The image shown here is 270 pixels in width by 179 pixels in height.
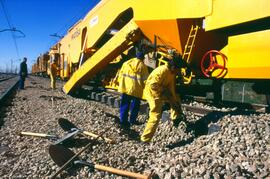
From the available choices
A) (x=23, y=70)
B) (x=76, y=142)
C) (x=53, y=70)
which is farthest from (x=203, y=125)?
(x=23, y=70)

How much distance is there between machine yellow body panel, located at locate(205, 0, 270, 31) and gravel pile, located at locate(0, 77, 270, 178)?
1.56m

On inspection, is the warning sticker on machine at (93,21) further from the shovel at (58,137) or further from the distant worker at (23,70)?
the distant worker at (23,70)

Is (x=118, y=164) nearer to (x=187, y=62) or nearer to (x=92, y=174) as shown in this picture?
(x=92, y=174)

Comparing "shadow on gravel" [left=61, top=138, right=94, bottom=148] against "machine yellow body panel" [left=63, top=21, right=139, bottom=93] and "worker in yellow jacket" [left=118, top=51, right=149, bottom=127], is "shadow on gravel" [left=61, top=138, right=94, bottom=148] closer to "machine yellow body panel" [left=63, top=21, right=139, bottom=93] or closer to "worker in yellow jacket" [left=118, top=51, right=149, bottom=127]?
"worker in yellow jacket" [left=118, top=51, right=149, bottom=127]

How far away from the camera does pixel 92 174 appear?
4371 mm

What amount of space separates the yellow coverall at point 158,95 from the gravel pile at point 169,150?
27 centimetres

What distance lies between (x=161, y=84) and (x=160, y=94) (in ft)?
0.58

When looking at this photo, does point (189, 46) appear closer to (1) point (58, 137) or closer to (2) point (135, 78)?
(2) point (135, 78)

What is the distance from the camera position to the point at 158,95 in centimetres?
605

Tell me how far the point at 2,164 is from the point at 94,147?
1.35m

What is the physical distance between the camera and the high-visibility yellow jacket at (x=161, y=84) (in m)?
6.02

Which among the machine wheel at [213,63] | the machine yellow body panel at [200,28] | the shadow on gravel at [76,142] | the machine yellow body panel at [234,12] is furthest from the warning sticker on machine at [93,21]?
the shadow on gravel at [76,142]

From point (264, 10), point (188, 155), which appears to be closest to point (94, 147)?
point (188, 155)

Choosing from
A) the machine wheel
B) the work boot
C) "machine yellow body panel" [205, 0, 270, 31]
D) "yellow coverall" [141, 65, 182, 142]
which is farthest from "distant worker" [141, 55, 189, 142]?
the work boot
